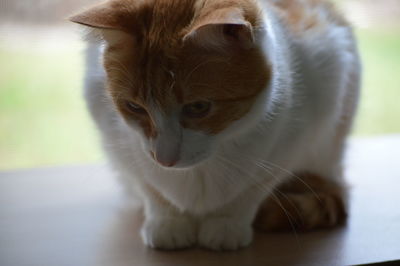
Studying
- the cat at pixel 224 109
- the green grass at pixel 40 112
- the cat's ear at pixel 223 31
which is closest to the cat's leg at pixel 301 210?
the cat at pixel 224 109

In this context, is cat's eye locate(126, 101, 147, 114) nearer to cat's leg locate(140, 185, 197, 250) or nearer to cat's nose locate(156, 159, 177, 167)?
cat's nose locate(156, 159, 177, 167)

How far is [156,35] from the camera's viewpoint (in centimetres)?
95

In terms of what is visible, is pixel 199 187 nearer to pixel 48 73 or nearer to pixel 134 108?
pixel 134 108

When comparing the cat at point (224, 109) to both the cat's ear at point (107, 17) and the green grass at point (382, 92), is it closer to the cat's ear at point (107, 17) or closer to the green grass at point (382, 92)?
the cat's ear at point (107, 17)

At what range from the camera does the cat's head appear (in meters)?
0.92

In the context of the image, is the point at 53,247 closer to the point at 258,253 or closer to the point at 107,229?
the point at 107,229

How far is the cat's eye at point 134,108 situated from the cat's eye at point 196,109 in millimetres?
97

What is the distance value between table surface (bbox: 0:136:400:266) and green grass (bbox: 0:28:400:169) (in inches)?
5.7

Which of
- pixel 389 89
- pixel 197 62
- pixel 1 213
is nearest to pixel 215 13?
pixel 197 62

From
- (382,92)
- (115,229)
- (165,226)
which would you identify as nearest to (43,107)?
(115,229)

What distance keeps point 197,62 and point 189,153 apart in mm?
164

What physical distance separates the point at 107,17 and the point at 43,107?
3.01ft

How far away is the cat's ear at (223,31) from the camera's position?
0.84 meters

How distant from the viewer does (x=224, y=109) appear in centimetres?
98
